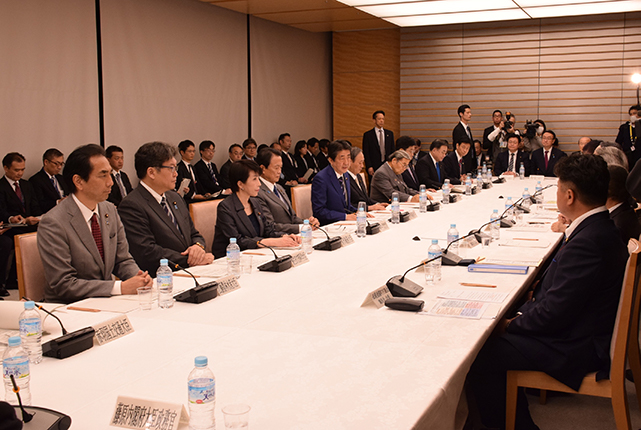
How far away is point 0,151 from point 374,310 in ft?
17.9

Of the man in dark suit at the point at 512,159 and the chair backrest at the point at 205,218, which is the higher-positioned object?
the man in dark suit at the point at 512,159

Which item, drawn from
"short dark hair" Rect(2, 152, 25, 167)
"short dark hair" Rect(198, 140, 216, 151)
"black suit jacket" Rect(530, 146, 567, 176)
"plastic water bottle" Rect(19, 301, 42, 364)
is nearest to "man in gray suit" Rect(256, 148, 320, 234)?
"plastic water bottle" Rect(19, 301, 42, 364)

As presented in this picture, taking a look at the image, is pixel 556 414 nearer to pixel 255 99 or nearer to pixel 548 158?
pixel 548 158

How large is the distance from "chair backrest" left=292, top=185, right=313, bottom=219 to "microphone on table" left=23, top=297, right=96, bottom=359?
347cm

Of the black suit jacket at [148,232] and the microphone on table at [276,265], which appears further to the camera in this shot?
→ the black suit jacket at [148,232]

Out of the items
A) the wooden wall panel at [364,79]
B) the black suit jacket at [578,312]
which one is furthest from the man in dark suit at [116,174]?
the wooden wall panel at [364,79]

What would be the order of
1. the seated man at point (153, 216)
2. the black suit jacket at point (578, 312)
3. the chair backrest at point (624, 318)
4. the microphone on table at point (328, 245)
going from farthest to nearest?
1. the microphone on table at point (328, 245)
2. the seated man at point (153, 216)
3. the black suit jacket at point (578, 312)
4. the chair backrest at point (624, 318)

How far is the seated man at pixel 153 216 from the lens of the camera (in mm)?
3494

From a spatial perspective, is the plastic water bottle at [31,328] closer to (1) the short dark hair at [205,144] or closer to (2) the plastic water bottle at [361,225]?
(2) the plastic water bottle at [361,225]

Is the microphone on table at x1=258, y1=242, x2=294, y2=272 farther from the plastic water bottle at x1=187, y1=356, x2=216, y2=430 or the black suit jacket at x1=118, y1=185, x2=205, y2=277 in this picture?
the plastic water bottle at x1=187, y1=356, x2=216, y2=430

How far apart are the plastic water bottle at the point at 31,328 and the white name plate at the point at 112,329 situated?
177 millimetres

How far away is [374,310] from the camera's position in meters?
2.37

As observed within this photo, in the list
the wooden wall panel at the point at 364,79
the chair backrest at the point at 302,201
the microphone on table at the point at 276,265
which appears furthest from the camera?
the wooden wall panel at the point at 364,79

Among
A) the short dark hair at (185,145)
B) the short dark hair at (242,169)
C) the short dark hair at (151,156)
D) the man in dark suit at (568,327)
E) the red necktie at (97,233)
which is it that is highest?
the short dark hair at (185,145)
